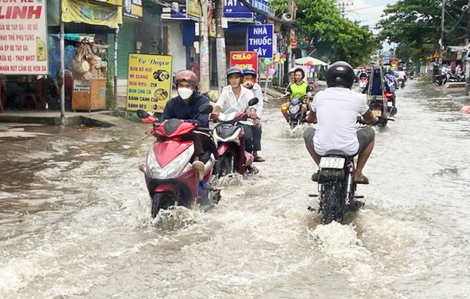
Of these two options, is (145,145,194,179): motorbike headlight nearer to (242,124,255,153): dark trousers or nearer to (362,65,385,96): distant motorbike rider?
(242,124,255,153): dark trousers

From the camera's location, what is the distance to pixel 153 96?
49.3ft

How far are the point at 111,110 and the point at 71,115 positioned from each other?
1589 millimetres

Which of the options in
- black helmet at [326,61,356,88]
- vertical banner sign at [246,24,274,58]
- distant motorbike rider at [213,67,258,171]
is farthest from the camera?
vertical banner sign at [246,24,274,58]

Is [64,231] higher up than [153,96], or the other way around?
[153,96]

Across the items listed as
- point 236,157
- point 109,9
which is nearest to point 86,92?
point 109,9

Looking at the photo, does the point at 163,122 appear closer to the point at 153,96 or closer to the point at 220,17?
the point at 153,96

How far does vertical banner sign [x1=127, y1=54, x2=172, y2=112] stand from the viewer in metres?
14.9

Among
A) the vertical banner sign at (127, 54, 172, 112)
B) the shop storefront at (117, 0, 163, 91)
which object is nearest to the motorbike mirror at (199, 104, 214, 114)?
the vertical banner sign at (127, 54, 172, 112)

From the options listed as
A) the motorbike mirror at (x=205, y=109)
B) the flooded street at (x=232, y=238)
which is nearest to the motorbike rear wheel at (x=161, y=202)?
the flooded street at (x=232, y=238)

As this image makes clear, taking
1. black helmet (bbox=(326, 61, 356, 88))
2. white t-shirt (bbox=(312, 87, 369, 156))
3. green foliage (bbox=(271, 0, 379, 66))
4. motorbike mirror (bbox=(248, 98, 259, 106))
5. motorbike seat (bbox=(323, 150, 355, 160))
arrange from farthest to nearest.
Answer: green foliage (bbox=(271, 0, 379, 66)) < motorbike mirror (bbox=(248, 98, 259, 106)) < black helmet (bbox=(326, 61, 356, 88)) < white t-shirt (bbox=(312, 87, 369, 156)) < motorbike seat (bbox=(323, 150, 355, 160))

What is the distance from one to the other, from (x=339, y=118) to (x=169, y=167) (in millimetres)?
1662

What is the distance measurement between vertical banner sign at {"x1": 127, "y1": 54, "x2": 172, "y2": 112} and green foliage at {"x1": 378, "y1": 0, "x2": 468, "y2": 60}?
41.2 metres

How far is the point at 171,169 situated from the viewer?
5754 mm

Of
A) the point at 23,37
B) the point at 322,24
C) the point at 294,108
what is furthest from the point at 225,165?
the point at 322,24
